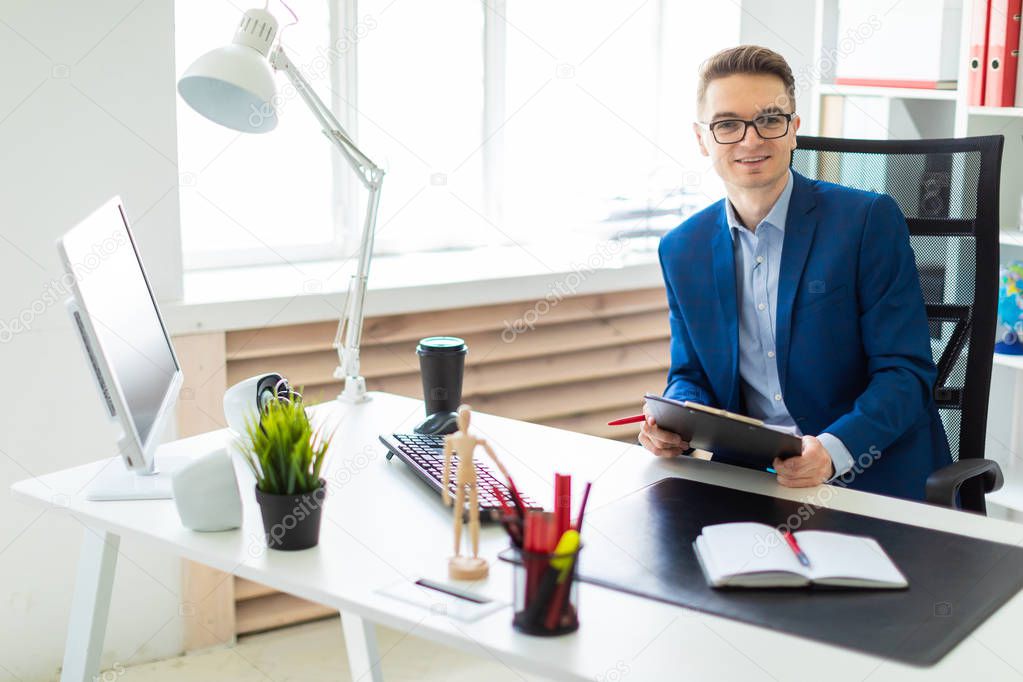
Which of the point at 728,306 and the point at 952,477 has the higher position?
the point at 728,306

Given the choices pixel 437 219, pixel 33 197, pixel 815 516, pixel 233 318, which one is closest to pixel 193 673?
pixel 233 318

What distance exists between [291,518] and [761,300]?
984 millimetres

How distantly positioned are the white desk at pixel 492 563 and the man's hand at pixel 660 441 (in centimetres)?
2

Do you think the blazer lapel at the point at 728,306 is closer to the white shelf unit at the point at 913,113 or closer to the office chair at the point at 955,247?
the office chair at the point at 955,247

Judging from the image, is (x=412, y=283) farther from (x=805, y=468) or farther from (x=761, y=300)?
(x=805, y=468)

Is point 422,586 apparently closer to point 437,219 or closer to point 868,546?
point 868,546

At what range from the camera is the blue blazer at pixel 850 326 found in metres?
2.06

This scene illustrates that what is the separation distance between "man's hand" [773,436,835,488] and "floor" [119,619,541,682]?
1.04m

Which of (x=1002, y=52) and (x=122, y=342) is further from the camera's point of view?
(x=1002, y=52)

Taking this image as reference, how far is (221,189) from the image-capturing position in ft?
10.0

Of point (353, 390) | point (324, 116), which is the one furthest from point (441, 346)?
point (324, 116)

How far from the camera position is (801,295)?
2098 millimetres

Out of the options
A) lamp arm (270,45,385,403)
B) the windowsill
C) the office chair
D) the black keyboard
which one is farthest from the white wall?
the office chair

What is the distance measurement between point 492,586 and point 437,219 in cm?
204
